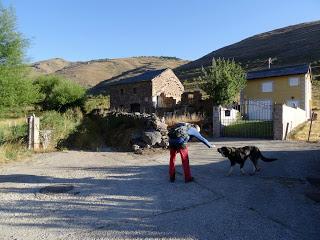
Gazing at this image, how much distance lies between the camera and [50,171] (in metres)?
11.9

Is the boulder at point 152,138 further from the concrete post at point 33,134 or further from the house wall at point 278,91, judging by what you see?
the house wall at point 278,91

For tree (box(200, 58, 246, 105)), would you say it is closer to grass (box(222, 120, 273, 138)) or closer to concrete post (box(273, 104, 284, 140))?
grass (box(222, 120, 273, 138))

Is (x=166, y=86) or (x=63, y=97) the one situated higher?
(x=166, y=86)

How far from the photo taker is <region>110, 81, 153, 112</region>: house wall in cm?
4256

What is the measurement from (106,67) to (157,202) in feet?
534

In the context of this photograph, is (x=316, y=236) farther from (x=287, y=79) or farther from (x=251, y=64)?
(x=251, y=64)

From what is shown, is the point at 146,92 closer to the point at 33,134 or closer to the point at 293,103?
the point at 293,103

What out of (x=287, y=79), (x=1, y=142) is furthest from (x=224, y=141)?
(x=287, y=79)

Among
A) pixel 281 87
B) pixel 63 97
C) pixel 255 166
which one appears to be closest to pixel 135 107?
pixel 63 97

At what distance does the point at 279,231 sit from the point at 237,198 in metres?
2.09

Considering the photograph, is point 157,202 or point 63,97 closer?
point 157,202

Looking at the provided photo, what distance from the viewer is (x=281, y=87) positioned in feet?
124

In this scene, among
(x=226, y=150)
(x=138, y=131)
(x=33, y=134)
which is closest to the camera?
(x=226, y=150)

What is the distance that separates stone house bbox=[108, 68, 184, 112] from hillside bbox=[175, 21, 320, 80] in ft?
150
